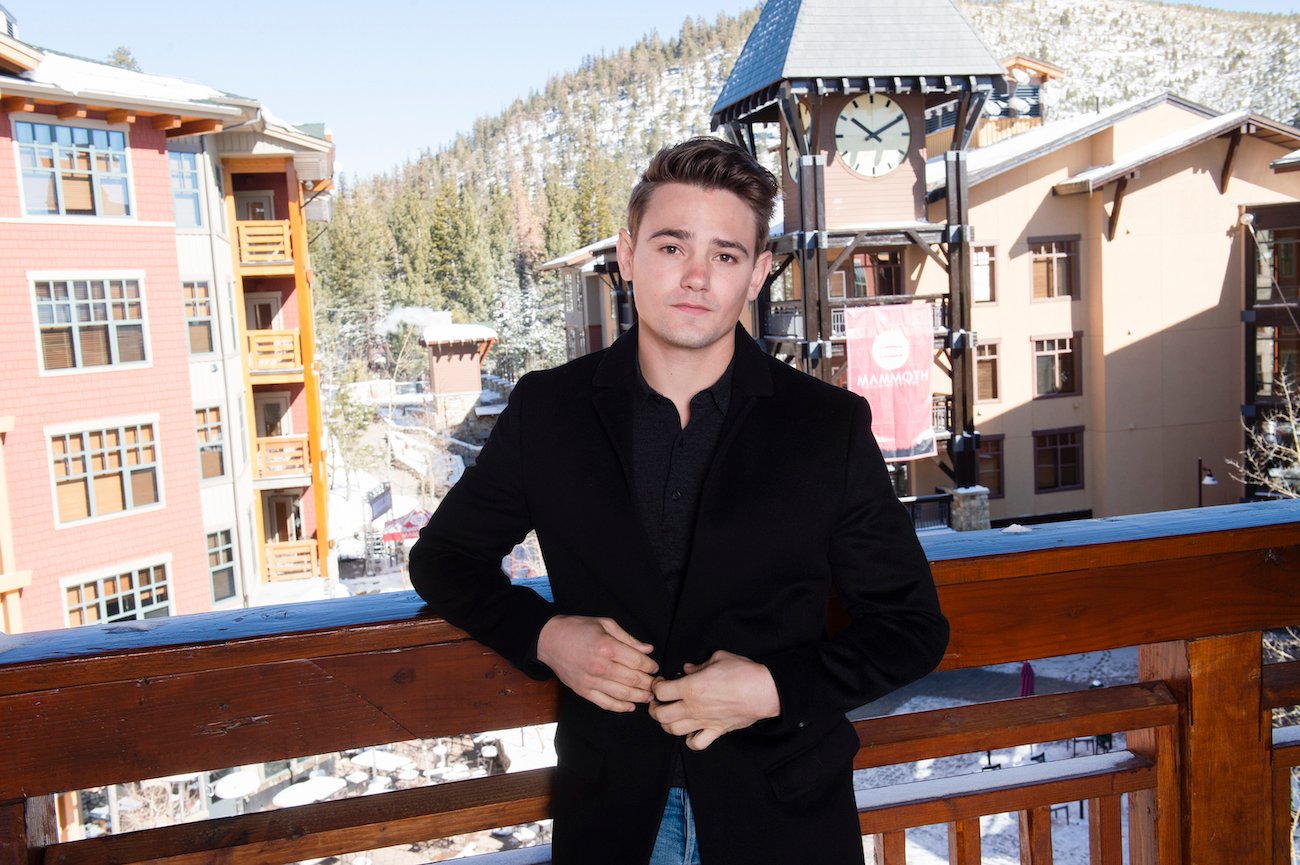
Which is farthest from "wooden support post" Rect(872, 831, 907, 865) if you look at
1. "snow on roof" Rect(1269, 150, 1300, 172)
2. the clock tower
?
"snow on roof" Rect(1269, 150, 1300, 172)

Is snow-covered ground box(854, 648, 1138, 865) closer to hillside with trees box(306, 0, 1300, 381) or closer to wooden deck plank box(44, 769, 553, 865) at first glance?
wooden deck plank box(44, 769, 553, 865)

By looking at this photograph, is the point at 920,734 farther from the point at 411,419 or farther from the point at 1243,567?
the point at 411,419

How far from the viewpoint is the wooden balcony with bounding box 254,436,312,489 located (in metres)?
15.6

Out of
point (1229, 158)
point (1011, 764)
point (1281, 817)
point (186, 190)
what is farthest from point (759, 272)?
point (1229, 158)

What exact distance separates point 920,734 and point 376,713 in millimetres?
737

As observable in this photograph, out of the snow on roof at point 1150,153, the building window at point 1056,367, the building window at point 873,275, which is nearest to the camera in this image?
the snow on roof at point 1150,153

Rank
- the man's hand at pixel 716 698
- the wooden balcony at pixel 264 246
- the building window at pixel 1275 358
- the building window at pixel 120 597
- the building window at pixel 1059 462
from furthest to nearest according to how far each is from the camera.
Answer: the building window at pixel 1059 462, the building window at pixel 1275 358, the wooden balcony at pixel 264 246, the building window at pixel 120 597, the man's hand at pixel 716 698

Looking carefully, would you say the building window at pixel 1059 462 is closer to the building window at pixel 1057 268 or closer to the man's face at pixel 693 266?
the building window at pixel 1057 268

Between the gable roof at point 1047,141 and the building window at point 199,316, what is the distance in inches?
402

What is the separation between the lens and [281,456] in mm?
15820

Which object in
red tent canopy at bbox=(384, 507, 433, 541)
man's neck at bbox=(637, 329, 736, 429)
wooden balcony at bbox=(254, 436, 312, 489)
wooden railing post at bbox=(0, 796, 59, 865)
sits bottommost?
red tent canopy at bbox=(384, 507, 433, 541)

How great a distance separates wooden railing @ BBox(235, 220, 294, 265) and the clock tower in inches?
271

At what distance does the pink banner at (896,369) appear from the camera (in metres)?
14.3

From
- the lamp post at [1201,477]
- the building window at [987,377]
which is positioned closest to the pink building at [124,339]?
the building window at [987,377]
